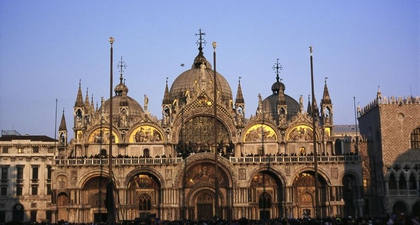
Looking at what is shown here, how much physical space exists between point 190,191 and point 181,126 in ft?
30.1

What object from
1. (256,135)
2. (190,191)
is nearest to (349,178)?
(256,135)

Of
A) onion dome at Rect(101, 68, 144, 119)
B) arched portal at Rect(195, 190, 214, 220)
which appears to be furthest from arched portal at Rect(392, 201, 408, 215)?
onion dome at Rect(101, 68, 144, 119)

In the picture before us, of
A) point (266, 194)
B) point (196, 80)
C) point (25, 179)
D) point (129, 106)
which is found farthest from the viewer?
point (25, 179)

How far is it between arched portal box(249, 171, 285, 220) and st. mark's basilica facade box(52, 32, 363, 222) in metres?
0.12

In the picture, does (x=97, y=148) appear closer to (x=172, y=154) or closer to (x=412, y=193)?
(x=172, y=154)

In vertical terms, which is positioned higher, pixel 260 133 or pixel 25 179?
pixel 260 133

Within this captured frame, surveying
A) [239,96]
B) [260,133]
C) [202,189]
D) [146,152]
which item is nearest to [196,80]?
[239,96]

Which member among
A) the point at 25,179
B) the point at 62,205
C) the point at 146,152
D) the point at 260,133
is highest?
the point at 260,133

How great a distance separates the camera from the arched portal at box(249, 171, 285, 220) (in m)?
75.6

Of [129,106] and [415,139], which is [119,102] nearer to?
[129,106]

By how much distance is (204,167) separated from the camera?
7456cm

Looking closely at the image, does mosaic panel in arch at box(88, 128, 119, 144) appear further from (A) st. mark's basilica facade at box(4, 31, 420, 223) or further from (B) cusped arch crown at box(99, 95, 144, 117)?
(B) cusped arch crown at box(99, 95, 144, 117)

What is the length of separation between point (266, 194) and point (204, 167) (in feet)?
28.4

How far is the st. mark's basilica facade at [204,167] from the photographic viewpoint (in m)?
73.7
